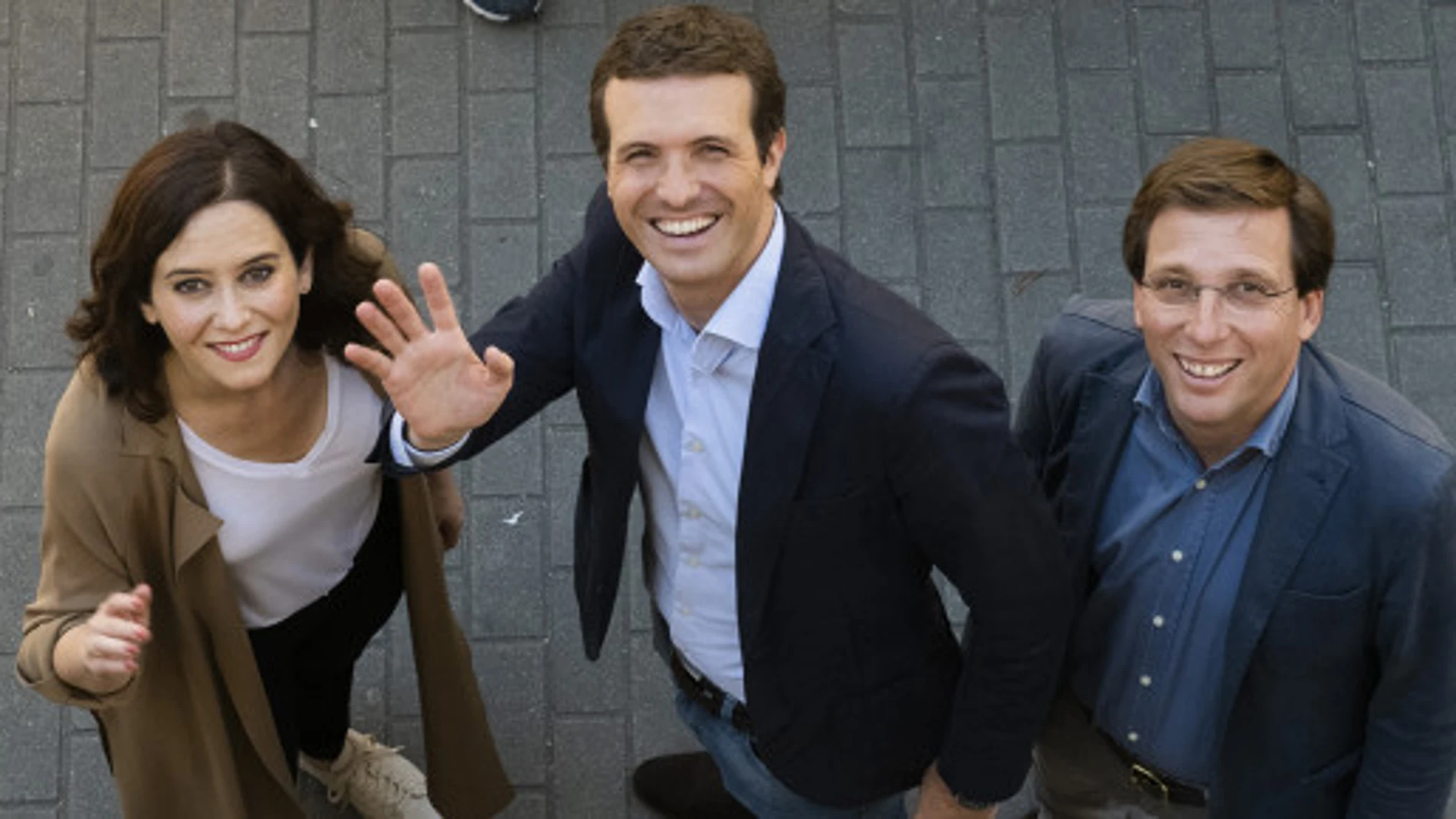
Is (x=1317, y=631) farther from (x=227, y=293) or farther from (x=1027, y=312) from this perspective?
(x=1027, y=312)

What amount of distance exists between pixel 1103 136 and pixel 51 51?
9.98 feet

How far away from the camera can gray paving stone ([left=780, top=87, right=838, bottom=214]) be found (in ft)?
17.4

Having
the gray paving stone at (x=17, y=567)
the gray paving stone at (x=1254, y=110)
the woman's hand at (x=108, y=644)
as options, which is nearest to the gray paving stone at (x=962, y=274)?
the gray paving stone at (x=1254, y=110)

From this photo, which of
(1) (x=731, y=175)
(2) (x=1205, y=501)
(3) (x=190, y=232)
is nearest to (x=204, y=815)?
(3) (x=190, y=232)

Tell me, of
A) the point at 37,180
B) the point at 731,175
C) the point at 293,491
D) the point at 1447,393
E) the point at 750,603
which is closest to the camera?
the point at 731,175

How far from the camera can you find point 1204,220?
3.05 metres

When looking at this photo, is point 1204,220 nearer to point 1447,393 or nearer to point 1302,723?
point 1302,723

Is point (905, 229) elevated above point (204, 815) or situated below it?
above

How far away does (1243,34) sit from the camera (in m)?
5.50

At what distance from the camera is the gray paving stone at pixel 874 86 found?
5395mm

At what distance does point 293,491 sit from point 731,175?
111 centimetres

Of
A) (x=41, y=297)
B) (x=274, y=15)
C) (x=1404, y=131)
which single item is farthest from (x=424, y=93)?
(x=1404, y=131)

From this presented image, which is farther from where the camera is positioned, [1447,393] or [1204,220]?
[1447,393]

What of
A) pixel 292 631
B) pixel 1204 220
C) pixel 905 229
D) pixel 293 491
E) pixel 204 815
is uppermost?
pixel 905 229
